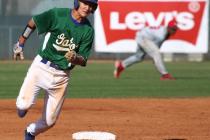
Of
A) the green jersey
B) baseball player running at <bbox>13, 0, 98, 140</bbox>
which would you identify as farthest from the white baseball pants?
the green jersey

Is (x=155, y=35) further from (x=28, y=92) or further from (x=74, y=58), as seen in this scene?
(x=74, y=58)

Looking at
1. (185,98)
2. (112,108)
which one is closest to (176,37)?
(185,98)

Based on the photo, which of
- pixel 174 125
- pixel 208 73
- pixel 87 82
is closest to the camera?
pixel 174 125

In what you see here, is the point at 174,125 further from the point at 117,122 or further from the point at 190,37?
the point at 190,37

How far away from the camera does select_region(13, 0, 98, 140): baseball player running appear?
7.66 m

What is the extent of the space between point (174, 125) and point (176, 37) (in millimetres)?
18875

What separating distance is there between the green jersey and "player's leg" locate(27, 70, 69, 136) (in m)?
0.19

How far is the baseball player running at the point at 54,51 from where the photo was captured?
Result: 25.1 ft

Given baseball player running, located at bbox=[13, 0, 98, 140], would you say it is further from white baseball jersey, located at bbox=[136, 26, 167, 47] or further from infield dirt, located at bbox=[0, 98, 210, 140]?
white baseball jersey, located at bbox=[136, 26, 167, 47]

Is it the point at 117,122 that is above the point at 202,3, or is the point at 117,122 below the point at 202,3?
above

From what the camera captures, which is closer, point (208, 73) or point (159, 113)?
point (159, 113)

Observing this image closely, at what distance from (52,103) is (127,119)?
11.5 ft

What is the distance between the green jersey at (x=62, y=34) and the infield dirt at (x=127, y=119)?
5.41 feet

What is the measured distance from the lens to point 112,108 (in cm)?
1277
